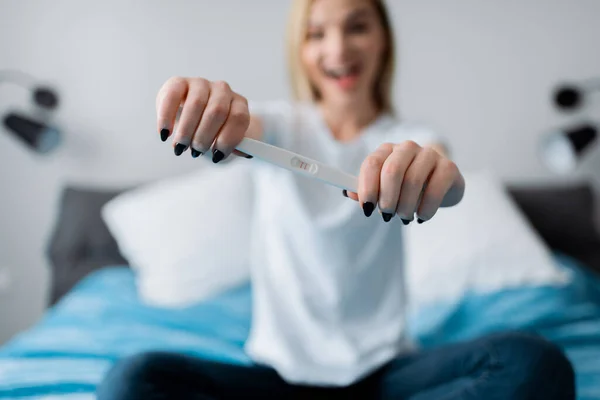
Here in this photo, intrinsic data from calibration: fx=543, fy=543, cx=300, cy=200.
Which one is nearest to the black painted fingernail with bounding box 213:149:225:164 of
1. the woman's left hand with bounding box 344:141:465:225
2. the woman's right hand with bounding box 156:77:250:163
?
the woman's right hand with bounding box 156:77:250:163

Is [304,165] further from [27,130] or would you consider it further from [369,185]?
[27,130]

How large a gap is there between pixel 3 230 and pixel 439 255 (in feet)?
5.28

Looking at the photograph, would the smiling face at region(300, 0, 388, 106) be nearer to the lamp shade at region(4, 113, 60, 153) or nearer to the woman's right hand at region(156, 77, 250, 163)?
the woman's right hand at region(156, 77, 250, 163)

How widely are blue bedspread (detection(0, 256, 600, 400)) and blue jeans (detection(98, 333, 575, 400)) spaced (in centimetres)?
33

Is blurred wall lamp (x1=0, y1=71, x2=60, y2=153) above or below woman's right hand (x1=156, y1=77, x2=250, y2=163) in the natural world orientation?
below

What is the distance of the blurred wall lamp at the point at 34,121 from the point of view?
189cm

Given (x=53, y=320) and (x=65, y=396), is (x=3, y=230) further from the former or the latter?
(x=65, y=396)

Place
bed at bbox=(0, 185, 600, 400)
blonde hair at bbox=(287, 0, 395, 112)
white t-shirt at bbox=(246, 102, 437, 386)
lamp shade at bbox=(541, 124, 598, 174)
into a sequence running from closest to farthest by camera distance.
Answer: white t-shirt at bbox=(246, 102, 437, 386), blonde hair at bbox=(287, 0, 395, 112), bed at bbox=(0, 185, 600, 400), lamp shade at bbox=(541, 124, 598, 174)

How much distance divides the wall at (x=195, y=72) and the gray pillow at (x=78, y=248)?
258mm

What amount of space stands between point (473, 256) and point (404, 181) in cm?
108

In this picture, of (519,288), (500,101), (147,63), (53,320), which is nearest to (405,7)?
→ (500,101)

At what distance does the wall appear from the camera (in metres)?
1.98

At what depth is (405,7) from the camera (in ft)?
6.59

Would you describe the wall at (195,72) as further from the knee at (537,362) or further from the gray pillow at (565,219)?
Answer: the knee at (537,362)
